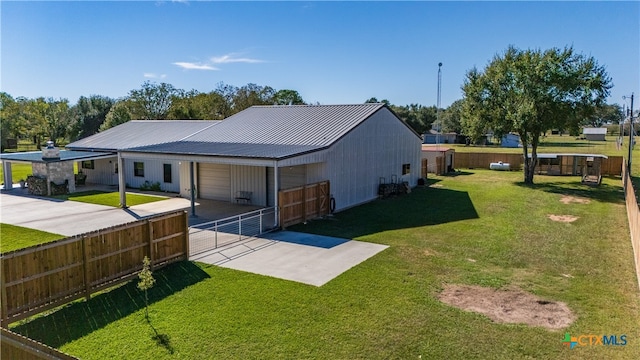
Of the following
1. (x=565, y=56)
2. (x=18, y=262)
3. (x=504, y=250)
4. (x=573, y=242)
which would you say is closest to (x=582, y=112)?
(x=565, y=56)

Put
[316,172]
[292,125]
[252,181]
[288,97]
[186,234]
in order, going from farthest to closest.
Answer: [288,97] → [292,125] → [252,181] → [316,172] → [186,234]

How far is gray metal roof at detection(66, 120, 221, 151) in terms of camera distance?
91.0 ft

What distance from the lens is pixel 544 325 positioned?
333 inches

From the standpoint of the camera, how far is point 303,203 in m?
17.4

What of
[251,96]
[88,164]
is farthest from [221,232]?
[251,96]

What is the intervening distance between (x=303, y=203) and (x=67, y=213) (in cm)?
1015

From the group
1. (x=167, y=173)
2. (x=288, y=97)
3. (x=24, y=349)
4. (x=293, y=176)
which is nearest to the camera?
(x=24, y=349)

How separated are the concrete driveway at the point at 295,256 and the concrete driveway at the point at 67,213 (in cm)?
615

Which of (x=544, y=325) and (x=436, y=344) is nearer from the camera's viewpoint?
(x=436, y=344)

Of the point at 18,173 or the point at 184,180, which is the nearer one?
the point at 184,180

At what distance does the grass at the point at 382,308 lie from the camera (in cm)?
753

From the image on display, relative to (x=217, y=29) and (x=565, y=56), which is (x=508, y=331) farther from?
(x=565, y=56)

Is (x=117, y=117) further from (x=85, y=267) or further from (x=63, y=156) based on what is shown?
(x=85, y=267)

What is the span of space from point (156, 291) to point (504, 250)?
33.6ft
